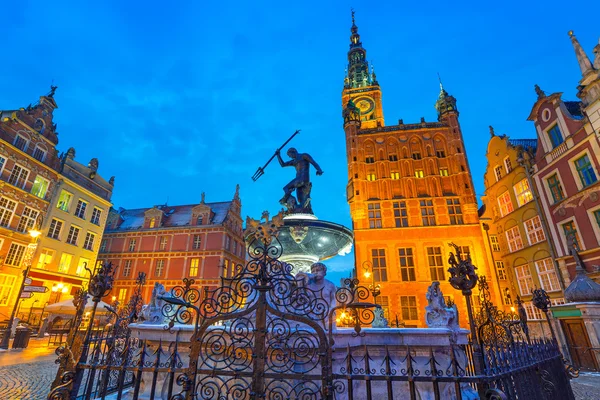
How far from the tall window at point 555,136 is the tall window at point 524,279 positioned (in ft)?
26.4

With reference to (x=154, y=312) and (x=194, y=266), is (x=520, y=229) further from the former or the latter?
(x=194, y=266)

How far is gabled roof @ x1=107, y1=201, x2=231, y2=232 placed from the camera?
115 feet

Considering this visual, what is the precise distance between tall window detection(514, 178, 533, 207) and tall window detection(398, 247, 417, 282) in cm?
855

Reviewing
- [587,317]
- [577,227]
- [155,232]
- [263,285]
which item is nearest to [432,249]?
[577,227]

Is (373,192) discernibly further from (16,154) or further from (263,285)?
(16,154)

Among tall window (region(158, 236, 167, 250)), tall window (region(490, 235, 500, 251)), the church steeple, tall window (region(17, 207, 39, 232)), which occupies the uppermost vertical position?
the church steeple

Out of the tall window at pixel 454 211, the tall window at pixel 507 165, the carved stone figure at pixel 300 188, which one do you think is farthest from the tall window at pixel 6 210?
the tall window at pixel 507 165

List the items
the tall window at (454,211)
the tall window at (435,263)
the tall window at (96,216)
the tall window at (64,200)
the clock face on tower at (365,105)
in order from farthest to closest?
the clock face on tower at (365,105)
the tall window at (96,216)
the tall window at (454,211)
the tall window at (64,200)
the tall window at (435,263)

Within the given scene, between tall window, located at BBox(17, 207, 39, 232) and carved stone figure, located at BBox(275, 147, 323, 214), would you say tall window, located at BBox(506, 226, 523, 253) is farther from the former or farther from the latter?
tall window, located at BBox(17, 207, 39, 232)

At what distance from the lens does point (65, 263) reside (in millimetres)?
24375

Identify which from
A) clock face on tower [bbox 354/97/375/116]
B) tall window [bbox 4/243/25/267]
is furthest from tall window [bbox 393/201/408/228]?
tall window [bbox 4/243/25/267]

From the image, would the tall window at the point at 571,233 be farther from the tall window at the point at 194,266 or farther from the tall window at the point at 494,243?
the tall window at the point at 194,266

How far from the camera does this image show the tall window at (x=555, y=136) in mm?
17095

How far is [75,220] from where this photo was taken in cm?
2572
